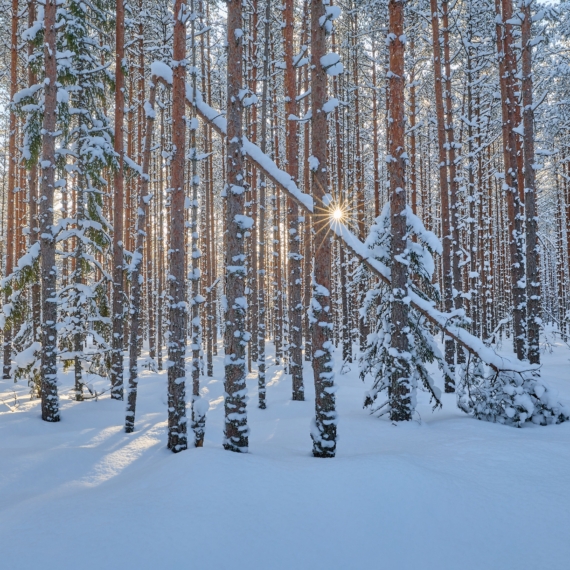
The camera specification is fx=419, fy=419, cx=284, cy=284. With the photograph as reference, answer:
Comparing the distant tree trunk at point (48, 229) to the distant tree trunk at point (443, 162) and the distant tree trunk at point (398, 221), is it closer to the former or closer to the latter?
the distant tree trunk at point (398, 221)

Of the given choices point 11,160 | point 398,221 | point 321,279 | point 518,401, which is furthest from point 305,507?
point 11,160

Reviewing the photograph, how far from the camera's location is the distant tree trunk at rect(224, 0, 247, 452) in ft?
18.9

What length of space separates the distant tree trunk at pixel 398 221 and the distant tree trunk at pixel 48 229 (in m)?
6.94

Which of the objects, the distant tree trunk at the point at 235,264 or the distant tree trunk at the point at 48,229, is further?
the distant tree trunk at the point at 48,229

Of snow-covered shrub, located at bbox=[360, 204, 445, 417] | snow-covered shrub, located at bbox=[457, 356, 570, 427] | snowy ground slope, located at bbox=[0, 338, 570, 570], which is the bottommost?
snowy ground slope, located at bbox=[0, 338, 570, 570]

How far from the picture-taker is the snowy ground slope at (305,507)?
11.3 feet

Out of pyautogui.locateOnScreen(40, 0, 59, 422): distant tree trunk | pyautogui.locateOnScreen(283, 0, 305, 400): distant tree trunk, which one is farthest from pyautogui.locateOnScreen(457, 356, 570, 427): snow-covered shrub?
pyautogui.locateOnScreen(40, 0, 59, 422): distant tree trunk

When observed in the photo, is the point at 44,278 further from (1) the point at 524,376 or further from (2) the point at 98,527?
(1) the point at 524,376

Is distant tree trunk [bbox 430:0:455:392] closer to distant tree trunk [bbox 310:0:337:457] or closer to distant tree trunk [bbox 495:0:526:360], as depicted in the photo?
distant tree trunk [bbox 495:0:526:360]

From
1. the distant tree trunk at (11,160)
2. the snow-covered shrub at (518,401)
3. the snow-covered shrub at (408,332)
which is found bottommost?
the snow-covered shrub at (518,401)

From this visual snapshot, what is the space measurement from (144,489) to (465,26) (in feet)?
61.7

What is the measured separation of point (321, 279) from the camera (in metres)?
5.93

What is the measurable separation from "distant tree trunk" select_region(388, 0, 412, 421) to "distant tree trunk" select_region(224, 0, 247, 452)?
9.39 feet

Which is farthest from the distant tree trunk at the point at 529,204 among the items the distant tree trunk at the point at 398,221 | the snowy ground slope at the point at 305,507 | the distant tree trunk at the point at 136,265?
the distant tree trunk at the point at 136,265
